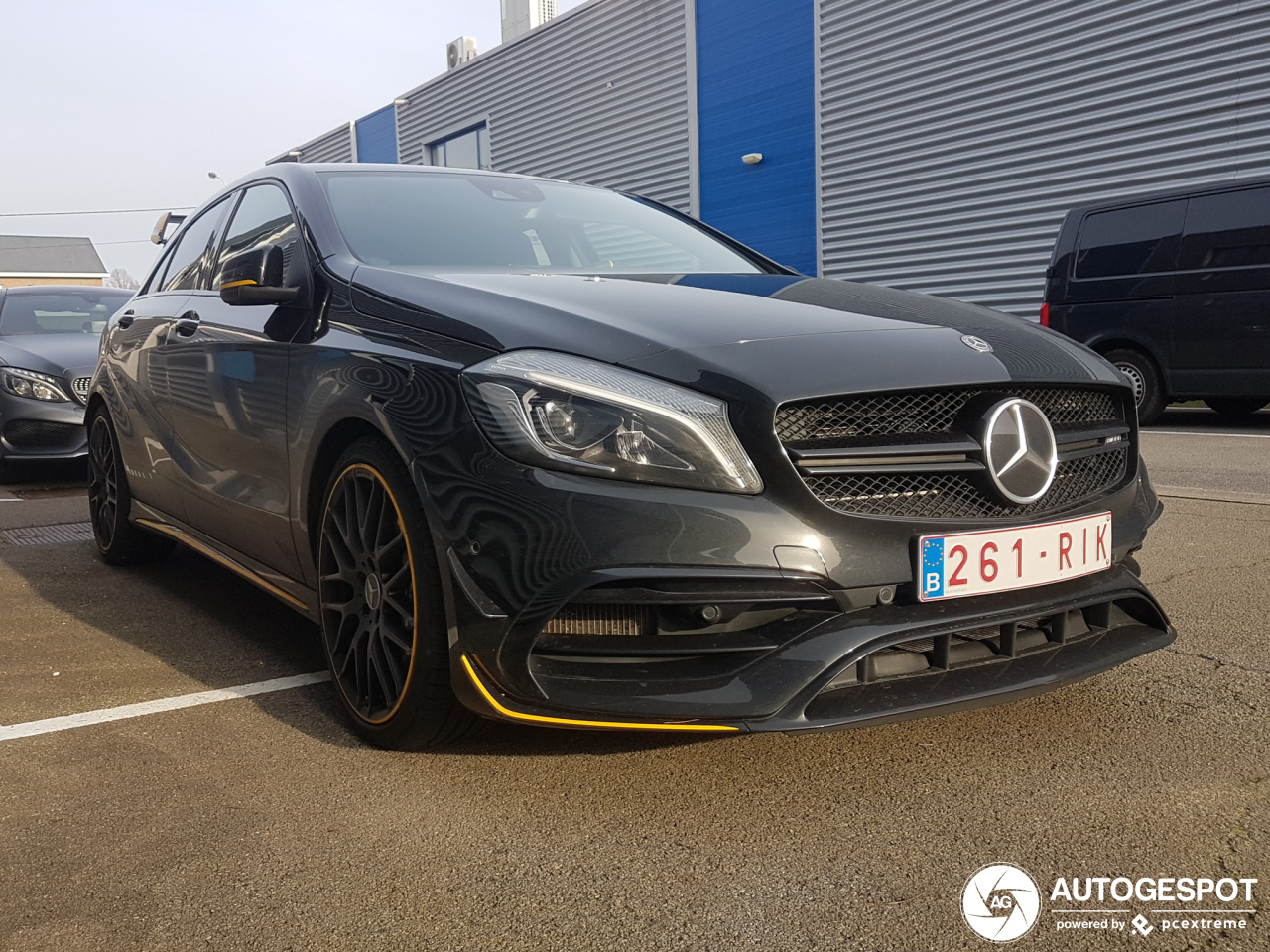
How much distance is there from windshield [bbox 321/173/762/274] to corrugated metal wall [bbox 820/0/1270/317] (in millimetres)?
9571

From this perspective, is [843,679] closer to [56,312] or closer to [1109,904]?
[1109,904]

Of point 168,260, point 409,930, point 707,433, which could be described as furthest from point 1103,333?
point 409,930

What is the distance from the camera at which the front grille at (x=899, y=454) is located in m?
2.19

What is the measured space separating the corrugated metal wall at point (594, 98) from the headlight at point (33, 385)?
12.0 m

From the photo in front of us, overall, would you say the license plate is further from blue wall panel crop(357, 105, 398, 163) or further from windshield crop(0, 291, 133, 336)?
blue wall panel crop(357, 105, 398, 163)

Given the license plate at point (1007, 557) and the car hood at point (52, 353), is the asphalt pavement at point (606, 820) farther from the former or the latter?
the car hood at point (52, 353)

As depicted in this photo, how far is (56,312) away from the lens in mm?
8758

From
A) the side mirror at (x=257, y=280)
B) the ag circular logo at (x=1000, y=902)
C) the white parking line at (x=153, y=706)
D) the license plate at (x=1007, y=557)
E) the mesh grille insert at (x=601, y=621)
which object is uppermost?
the side mirror at (x=257, y=280)

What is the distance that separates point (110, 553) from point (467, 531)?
3155 mm

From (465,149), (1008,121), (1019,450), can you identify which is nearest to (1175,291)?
(1008,121)

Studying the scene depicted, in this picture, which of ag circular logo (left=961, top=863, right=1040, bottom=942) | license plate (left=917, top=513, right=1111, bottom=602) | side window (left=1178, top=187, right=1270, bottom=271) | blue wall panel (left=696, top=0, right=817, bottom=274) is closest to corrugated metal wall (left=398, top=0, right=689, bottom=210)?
blue wall panel (left=696, top=0, right=817, bottom=274)

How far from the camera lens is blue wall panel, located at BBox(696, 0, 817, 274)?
52.0ft

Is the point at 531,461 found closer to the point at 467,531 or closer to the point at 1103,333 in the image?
the point at 467,531

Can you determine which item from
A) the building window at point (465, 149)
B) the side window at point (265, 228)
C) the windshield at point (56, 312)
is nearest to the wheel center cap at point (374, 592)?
the side window at point (265, 228)
